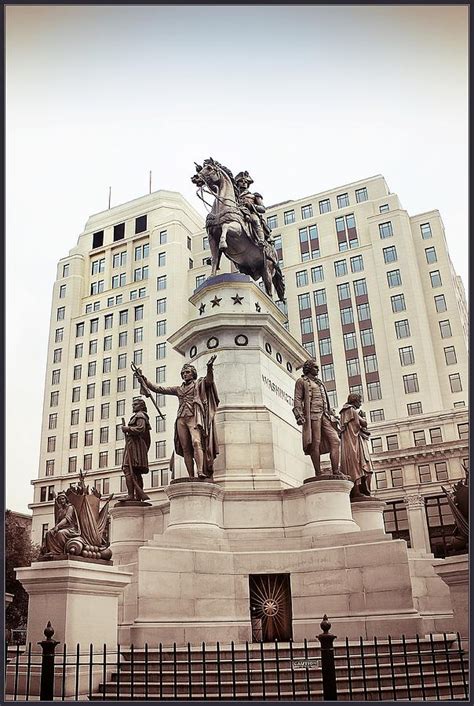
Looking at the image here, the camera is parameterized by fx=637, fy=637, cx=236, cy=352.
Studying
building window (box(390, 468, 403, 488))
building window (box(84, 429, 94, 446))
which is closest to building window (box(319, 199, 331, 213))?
building window (box(390, 468, 403, 488))

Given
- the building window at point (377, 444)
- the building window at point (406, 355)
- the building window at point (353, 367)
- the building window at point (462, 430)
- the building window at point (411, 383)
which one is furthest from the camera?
the building window at point (353, 367)

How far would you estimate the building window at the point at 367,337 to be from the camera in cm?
6988

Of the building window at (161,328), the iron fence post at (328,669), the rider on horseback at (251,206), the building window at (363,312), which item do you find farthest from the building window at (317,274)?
the iron fence post at (328,669)

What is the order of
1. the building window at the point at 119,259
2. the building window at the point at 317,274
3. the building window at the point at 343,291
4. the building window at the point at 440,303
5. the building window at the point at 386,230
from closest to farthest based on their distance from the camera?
the building window at the point at 440,303, the building window at the point at 343,291, the building window at the point at 386,230, the building window at the point at 317,274, the building window at the point at 119,259

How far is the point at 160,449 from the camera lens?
68.4m

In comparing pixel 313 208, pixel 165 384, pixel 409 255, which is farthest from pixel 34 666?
pixel 313 208

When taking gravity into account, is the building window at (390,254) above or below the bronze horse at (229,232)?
above

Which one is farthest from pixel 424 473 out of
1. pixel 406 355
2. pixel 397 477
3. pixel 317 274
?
pixel 317 274

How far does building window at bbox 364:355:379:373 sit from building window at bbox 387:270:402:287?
885 cm

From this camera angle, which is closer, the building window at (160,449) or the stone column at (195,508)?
the stone column at (195,508)

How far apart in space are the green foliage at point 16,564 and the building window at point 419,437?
35.4 m

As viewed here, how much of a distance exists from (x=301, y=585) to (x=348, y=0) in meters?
10.9

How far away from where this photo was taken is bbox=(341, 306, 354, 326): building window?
72.1m

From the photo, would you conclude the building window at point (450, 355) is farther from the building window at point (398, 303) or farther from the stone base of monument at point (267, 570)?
the stone base of monument at point (267, 570)
